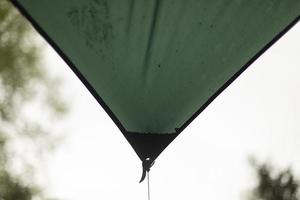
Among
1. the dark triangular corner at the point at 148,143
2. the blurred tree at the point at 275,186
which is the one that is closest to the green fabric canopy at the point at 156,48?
the dark triangular corner at the point at 148,143

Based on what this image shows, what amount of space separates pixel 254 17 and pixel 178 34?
46cm

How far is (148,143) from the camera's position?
8.22ft

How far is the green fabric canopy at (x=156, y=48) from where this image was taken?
76.6 inches

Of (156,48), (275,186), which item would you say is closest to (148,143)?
(156,48)

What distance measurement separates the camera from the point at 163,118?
8.30ft

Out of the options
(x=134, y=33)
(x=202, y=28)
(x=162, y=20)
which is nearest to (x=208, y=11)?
(x=202, y=28)

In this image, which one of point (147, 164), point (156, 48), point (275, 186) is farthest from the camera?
point (275, 186)

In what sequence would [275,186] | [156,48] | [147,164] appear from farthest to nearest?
1. [275,186]
2. [147,164]
3. [156,48]

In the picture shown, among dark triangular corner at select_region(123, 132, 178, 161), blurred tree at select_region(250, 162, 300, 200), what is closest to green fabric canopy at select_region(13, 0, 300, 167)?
dark triangular corner at select_region(123, 132, 178, 161)

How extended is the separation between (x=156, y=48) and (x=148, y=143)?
716mm

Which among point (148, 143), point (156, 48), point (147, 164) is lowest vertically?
point (147, 164)

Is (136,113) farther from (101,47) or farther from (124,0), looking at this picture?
(124,0)

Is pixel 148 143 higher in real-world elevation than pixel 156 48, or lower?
lower

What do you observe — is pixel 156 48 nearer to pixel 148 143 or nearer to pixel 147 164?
pixel 148 143
